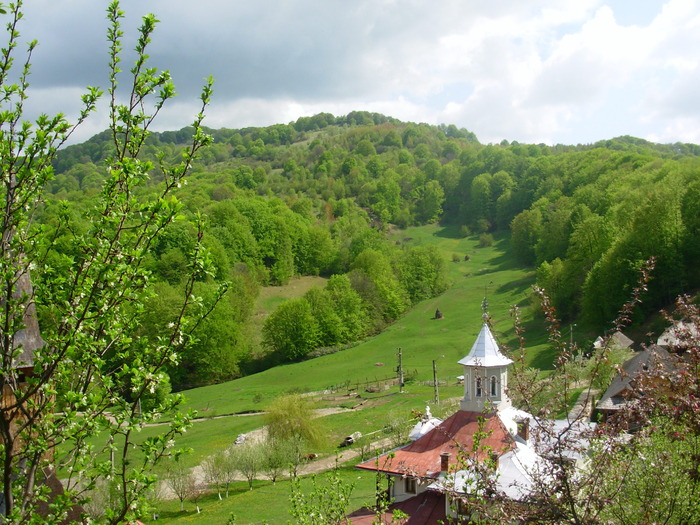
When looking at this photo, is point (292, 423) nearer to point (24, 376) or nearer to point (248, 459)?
point (248, 459)

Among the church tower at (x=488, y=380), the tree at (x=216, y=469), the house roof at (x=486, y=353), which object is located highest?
the house roof at (x=486, y=353)

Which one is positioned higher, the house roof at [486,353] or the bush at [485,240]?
the bush at [485,240]

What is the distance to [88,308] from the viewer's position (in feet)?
22.9

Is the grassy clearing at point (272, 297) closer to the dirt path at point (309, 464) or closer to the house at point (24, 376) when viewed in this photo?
the dirt path at point (309, 464)

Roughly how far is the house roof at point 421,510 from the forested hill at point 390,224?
1268cm

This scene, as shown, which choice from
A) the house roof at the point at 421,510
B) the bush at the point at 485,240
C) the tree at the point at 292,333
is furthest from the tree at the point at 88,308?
the bush at the point at 485,240

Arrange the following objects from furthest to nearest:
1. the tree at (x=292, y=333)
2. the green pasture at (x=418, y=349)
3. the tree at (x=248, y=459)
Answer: the tree at (x=292, y=333) < the green pasture at (x=418, y=349) < the tree at (x=248, y=459)

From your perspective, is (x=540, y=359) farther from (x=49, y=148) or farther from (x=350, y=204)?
(x=350, y=204)

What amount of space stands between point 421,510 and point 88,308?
68.9 feet

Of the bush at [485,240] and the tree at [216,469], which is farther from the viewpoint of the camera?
the bush at [485,240]

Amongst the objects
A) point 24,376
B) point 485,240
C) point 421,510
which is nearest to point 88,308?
point 24,376

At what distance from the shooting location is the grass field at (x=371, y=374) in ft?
124

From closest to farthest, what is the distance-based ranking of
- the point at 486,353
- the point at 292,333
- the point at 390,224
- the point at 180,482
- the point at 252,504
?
1. the point at 486,353
2. the point at 252,504
3. the point at 180,482
4. the point at 292,333
5. the point at 390,224

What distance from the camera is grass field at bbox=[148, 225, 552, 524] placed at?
124 ft
